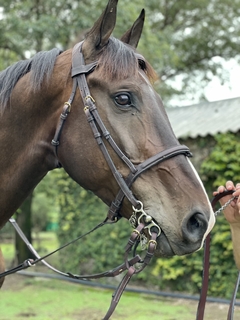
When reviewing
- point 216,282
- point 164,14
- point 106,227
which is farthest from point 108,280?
point 164,14

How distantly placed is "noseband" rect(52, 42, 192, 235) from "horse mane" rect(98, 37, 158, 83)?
6 centimetres

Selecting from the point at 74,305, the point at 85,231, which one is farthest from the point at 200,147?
the point at 74,305

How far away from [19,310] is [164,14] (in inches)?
600

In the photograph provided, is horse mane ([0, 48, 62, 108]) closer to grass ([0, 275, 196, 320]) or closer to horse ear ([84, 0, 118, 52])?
horse ear ([84, 0, 118, 52])

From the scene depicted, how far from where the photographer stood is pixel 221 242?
6504mm

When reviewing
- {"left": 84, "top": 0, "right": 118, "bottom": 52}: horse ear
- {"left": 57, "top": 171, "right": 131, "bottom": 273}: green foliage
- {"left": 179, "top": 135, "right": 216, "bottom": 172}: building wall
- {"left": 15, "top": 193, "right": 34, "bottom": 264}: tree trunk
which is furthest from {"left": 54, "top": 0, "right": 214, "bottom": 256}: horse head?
{"left": 15, "top": 193, "right": 34, "bottom": 264}: tree trunk

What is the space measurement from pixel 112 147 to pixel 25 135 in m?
0.57

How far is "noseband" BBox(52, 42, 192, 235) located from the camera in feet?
5.98

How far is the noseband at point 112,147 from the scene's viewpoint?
182cm

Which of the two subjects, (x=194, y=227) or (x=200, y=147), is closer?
(x=194, y=227)

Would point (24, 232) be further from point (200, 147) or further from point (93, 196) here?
point (200, 147)

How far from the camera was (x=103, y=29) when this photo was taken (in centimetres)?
202

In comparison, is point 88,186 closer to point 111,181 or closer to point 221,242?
point 111,181

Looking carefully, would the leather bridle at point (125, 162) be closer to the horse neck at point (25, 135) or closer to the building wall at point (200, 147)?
the horse neck at point (25, 135)
